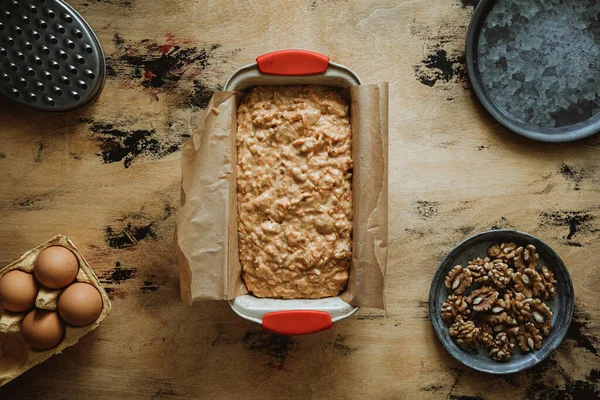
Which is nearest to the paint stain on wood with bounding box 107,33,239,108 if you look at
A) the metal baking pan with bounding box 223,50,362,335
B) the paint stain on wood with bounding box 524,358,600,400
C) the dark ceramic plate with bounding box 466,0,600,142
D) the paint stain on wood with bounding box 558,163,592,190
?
the metal baking pan with bounding box 223,50,362,335

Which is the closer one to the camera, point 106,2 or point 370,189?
point 370,189

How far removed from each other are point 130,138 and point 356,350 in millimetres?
936

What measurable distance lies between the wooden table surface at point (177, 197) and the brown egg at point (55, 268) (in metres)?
0.19

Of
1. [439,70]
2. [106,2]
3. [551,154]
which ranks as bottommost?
[551,154]

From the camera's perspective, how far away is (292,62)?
4.05 feet

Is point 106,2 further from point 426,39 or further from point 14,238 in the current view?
point 426,39

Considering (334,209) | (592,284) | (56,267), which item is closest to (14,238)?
(56,267)

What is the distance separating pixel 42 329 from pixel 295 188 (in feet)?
2.48

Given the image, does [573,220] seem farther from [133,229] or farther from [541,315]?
[133,229]

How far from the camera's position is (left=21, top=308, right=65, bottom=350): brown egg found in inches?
50.8

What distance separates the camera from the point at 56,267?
127 cm

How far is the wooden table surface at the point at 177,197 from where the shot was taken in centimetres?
147

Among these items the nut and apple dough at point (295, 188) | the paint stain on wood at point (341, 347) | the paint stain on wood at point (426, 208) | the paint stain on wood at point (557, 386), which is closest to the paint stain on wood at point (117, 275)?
the nut and apple dough at point (295, 188)

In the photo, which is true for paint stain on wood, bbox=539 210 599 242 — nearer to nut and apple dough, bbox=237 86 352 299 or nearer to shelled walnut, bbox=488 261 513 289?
shelled walnut, bbox=488 261 513 289
